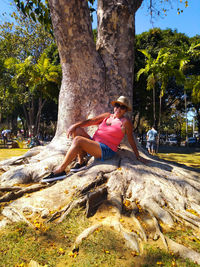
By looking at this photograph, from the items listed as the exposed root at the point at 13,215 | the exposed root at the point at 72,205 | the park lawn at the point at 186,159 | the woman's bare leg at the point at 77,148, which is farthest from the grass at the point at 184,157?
the exposed root at the point at 13,215

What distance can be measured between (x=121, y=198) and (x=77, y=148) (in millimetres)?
1231

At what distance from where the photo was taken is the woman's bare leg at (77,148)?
3801 millimetres

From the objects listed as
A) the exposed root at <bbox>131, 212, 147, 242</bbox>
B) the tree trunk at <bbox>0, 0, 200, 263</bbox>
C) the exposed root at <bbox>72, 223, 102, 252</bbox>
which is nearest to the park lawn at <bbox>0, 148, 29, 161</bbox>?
the tree trunk at <bbox>0, 0, 200, 263</bbox>

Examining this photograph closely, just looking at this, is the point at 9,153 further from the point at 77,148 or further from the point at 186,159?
the point at 186,159

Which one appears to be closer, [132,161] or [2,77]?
[132,161]

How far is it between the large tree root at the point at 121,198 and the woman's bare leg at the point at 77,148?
0.25 meters

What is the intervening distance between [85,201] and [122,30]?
163 inches

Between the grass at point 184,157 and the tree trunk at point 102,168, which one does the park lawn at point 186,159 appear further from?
the tree trunk at point 102,168

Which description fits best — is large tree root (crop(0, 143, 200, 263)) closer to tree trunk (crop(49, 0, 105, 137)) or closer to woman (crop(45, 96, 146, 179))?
woman (crop(45, 96, 146, 179))

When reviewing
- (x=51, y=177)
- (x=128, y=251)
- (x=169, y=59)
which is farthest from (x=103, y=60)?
(x=169, y=59)

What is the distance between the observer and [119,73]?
499 centimetres

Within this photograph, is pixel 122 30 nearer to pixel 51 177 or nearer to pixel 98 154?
pixel 98 154

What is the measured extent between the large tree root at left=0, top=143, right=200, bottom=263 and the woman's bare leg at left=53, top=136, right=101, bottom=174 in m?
0.25

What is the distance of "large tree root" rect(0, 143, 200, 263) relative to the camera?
2.78 meters
